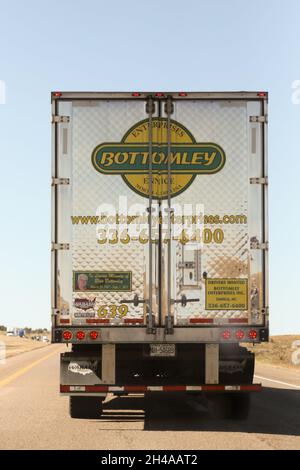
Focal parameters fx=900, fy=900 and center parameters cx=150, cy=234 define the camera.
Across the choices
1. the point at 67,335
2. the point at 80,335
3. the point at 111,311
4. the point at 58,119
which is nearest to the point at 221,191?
the point at 111,311

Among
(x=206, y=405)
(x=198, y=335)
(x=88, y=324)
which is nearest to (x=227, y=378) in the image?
(x=198, y=335)

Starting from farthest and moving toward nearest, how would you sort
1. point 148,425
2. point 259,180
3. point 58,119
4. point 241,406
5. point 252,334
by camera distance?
point 241,406 < point 148,425 < point 58,119 < point 259,180 < point 252,334

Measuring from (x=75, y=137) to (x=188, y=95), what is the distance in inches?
67.5

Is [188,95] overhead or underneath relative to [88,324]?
overhead

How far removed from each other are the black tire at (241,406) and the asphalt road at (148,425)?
0.17 metres

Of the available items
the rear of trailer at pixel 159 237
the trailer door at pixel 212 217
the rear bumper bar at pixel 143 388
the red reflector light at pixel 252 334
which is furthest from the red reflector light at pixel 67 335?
the red reflector light at pixel 252 334

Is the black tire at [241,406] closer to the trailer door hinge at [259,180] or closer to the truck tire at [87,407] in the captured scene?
the truck tire at [87,407]

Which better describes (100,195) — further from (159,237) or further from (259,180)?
(259,180)

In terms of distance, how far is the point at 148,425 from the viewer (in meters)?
12.9

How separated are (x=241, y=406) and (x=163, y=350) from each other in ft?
5.95

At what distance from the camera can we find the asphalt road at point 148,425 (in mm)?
10875

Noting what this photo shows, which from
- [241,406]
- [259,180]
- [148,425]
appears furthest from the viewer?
[241,406]

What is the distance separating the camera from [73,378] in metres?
12.8
